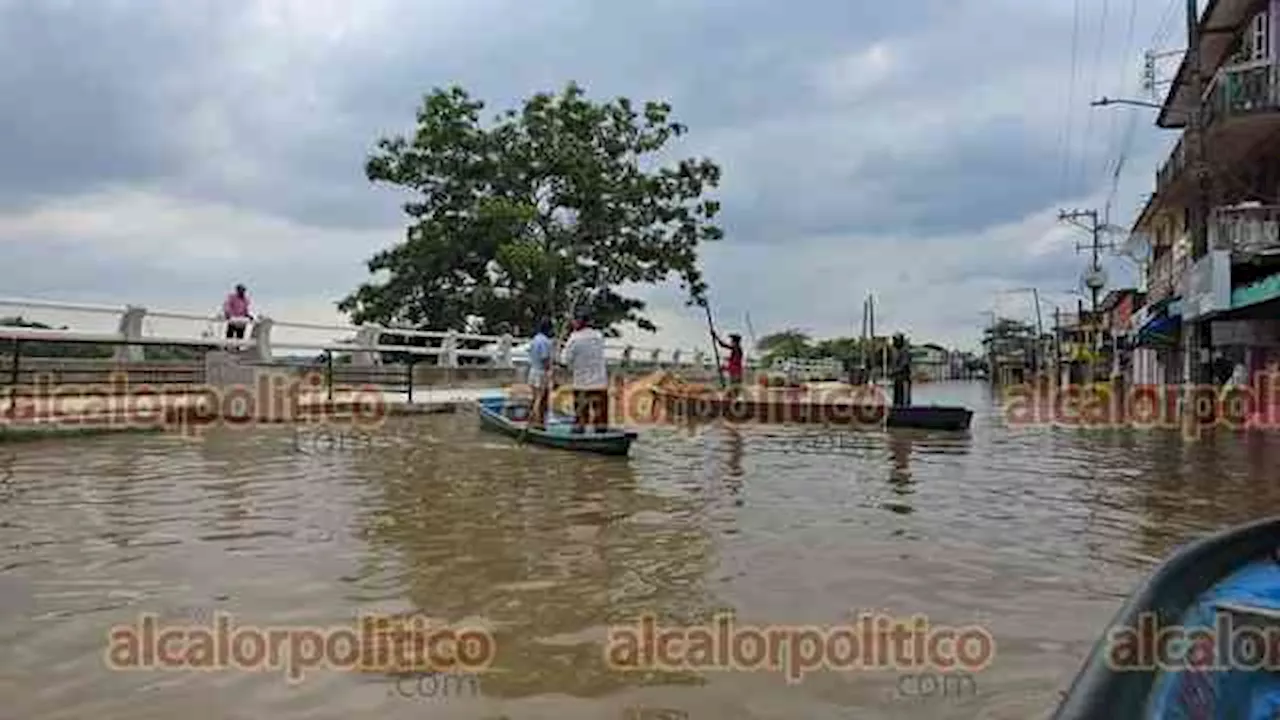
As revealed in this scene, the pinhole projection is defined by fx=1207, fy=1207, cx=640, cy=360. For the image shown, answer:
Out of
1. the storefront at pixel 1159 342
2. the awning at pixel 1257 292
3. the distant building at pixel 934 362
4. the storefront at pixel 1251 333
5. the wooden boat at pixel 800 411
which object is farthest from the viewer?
the distant building at pixel 934 362

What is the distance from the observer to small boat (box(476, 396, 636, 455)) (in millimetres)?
15648

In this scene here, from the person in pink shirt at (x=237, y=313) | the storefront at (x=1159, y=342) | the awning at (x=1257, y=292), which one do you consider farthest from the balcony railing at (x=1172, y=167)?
the person in pink shirt at (x=237, y=313)

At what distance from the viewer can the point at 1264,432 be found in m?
22.2

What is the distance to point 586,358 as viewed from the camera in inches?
636

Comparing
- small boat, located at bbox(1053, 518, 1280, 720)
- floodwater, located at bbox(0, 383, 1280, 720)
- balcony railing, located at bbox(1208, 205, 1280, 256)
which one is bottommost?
floodwater, located at bbox(0, 383, 1280, 720)

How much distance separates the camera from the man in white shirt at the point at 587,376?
52.9ft

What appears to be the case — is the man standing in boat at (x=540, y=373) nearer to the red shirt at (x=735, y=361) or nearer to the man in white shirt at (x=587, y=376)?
the man in white shirt at (x=587, y=376)

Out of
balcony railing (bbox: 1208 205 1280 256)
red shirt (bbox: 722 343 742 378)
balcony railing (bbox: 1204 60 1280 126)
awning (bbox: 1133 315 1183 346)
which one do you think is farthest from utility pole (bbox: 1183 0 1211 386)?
red shirt (bbox: 722 343 742 378)

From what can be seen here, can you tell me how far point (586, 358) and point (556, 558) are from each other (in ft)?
26.0

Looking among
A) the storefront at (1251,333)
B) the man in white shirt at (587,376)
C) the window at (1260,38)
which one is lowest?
the man in white shirt at (587,376)

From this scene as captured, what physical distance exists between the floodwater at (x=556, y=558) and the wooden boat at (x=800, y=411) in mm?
6472

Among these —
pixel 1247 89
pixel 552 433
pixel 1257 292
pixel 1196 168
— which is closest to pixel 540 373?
pixel 552 433

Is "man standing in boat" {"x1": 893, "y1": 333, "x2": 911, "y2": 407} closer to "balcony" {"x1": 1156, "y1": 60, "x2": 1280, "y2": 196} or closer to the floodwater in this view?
"balcony" {"x1": 1156, "y1": 60, "x2": 1280, "y2": 196}

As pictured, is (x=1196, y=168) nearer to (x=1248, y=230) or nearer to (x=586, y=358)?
(x=1248, y=230)
